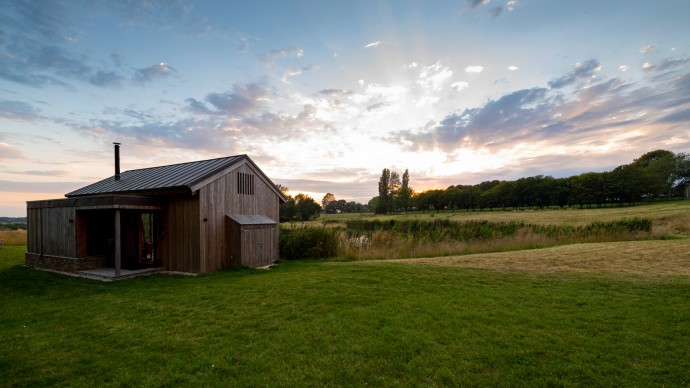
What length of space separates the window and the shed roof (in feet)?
3.24

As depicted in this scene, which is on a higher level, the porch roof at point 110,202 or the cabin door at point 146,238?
the porch roof at point 110,202

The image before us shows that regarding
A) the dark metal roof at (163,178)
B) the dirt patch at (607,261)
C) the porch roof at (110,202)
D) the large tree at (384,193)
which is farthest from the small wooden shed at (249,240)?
the large tree at (384,193)

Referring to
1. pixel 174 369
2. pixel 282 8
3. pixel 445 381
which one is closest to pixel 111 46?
pixel 282 8

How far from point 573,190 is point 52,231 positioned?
77966 millimetres

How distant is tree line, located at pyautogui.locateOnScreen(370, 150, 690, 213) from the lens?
5706 centimetres

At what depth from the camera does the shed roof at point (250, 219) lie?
11641 mm

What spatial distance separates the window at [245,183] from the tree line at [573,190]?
68.3 meters

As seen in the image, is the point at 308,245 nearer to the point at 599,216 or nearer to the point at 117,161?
the point at 117,161

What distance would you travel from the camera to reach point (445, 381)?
3.42 metres

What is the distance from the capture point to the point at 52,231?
1204 cm

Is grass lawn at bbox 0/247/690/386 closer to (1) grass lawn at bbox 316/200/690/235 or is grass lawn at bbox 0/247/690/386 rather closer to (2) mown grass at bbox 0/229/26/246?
(1) grass lawn at bbox 316/200/690/235

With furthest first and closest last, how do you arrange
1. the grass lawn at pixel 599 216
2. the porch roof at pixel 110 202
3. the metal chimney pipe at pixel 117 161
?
the grass lawn at pixel 599 216, the metal chimney pipe at pixel 117 161, the porch roof at pixel 110 202

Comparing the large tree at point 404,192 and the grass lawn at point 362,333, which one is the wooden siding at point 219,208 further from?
the large tree at point 404,192

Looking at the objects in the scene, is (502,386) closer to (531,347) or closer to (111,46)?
(531,347)
